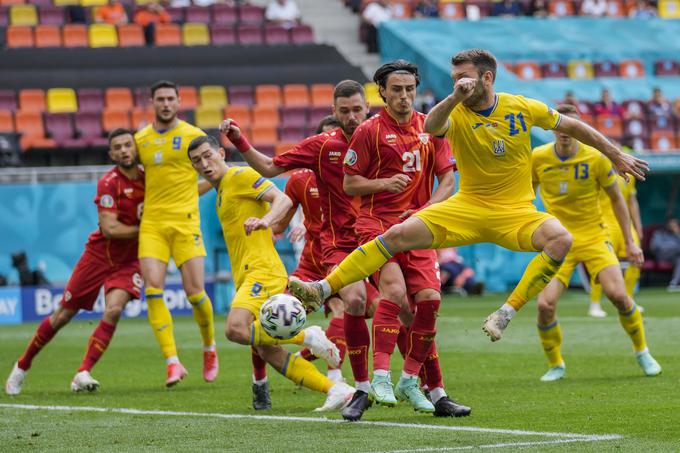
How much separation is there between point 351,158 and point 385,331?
1.24 meters

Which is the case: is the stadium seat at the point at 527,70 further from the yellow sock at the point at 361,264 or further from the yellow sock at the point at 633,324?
the yellow sock at the point at 361,264

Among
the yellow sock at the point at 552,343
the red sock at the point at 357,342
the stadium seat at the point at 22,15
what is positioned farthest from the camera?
the stadium seat at the point at 22,15

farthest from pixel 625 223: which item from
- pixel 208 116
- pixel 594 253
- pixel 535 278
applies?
pixel 208 116

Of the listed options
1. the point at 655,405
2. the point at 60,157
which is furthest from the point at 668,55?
the point at 655,405

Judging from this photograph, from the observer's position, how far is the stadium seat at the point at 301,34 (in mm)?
30656

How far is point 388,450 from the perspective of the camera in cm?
718

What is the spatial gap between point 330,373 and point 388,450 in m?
3.76

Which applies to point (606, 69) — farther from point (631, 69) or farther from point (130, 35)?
point (130, 35)

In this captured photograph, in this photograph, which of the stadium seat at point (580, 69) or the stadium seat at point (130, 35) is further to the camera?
the stadium seat at point (580, 69)

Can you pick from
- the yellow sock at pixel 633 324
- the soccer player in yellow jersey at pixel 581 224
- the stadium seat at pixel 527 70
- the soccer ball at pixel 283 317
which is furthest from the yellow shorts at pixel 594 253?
the stadium seat at pixel 527 70

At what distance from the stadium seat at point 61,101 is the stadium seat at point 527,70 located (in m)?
10.2

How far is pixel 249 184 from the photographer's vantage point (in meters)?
10.1

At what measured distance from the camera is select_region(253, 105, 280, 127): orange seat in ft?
90.0

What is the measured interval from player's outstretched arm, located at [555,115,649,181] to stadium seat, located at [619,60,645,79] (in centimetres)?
2353
